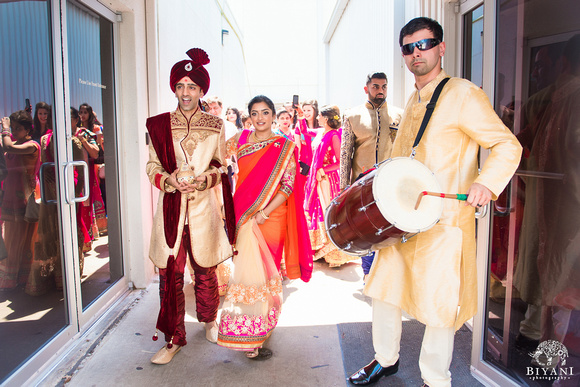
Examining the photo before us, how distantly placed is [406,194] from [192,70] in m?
1.59

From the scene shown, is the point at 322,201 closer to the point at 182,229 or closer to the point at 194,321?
the point at 194,321

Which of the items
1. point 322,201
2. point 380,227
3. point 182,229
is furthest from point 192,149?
point 322,201

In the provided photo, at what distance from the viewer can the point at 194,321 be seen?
337 cm

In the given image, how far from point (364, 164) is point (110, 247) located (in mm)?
2306

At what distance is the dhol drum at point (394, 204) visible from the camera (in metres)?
1.90

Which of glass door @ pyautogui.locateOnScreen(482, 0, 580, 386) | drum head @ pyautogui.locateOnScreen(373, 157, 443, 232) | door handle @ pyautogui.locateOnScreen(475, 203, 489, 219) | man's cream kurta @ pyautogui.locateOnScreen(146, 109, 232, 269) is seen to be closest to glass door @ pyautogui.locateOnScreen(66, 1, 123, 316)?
man's cream kurta @ pyautogui.locateOnScreen(146, 109, 232, 269)

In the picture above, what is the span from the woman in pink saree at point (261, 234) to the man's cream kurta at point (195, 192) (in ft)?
0.61

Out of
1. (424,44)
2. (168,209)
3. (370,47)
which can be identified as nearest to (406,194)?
(424,44)

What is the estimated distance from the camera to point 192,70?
2.71 metres

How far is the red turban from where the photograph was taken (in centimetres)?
268

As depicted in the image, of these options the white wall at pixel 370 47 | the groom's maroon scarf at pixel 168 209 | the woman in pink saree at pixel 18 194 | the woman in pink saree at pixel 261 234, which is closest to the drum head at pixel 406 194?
the woman in pink saree at pixel 261 234

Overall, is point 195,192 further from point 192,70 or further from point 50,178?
point 50,178

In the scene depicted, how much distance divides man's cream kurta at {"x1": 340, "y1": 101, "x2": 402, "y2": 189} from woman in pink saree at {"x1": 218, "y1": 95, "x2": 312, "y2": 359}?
0.87 metres

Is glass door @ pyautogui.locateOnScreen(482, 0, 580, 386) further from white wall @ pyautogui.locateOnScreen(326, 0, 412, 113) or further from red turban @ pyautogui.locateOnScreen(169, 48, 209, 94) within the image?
white wall @ pyautogui.locateOnScreen(326, 0, 412, 113)
